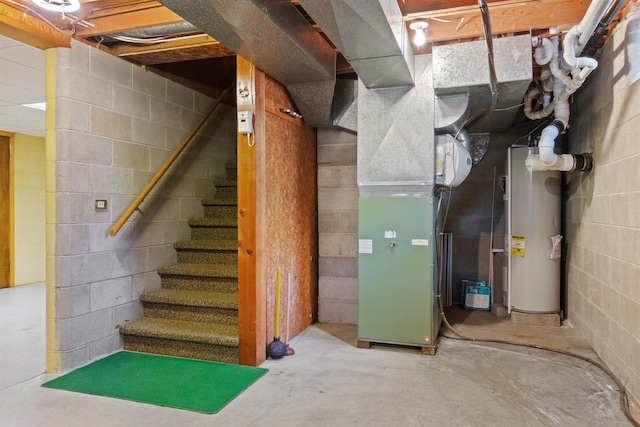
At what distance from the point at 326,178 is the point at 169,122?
5.30 ft

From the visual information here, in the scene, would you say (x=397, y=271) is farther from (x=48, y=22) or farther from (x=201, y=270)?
(x=48, y=22)

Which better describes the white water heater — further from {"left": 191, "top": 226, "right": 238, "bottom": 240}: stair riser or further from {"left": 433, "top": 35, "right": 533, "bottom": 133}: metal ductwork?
{"left": 191, "top": 226, "right": 238, "bottom": 240}: stair riser

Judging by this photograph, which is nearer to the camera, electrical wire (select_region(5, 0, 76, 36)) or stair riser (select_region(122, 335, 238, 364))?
electrical wire (select_region(5, 0, 76, 36))

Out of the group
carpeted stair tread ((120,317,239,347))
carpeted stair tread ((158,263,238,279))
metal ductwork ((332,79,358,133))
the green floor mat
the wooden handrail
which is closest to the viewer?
the green floor mat

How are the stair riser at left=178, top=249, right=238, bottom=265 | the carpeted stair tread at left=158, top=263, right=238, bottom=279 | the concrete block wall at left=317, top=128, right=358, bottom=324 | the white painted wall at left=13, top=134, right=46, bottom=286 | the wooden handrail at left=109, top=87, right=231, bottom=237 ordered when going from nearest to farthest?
the wooden handrail at left=109, top=87, right=231, bottom=237 → the carpeted stair tread at left=158, top=263, right=238, bottom=279 → the stair riser at left=178, top=249, right=238, bottom=265 → the concrete block wall at left=317, top=128, right=358, bottom=324 → the white painted wall at left=13, top=134, right=46, bottom=286

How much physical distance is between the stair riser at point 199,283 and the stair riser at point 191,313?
0.24 metres

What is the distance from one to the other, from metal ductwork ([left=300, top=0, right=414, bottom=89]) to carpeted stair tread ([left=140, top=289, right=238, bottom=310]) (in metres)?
2.08

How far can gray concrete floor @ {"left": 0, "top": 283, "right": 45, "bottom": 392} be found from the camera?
3012 millimetres

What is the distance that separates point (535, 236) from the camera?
416cm

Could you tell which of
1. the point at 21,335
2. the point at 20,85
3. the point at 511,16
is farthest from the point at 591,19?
the point at 21,335

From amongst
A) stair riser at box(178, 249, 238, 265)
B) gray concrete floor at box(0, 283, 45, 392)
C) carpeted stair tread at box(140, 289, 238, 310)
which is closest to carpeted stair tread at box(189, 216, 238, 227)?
stair riser at box(178, 249, 238, 265)

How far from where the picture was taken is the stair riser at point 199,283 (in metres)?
3.71

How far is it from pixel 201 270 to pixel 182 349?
73cm

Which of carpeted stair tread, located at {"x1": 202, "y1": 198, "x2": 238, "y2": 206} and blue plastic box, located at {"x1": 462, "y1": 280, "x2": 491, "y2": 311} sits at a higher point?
carpeted stair tread, located at {"x1": 202, "y1": 198, "x2": 238, "y2": 206}
